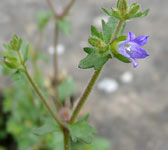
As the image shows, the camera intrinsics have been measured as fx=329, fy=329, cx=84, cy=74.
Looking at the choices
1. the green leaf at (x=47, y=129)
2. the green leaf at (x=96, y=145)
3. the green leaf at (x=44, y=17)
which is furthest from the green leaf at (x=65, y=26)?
the green leaf at (x=47, y=129)

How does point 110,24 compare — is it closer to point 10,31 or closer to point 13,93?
point 13,93

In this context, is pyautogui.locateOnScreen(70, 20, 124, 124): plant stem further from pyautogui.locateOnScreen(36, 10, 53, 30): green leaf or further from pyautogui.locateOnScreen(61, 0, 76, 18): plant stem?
Answer: pyautogui.locateOnScreen(36, 10, 53, 30): green leaf

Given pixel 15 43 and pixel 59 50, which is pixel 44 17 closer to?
pixel 59 50

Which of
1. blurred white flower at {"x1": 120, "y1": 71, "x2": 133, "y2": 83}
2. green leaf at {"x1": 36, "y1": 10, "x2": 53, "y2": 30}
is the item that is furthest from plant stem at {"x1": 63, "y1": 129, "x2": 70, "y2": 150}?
blurred white flower at {"x1": 120, "y1": 71, "x2": 133, "y2": 83}

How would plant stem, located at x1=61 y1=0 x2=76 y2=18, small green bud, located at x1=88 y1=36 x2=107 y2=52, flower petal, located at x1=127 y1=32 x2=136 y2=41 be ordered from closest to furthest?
flower petal, located at x1=127 y1=32 x2=136 y2=41, small green bud, located at x1=88 y1=36 x2=107 y2=52, plant stem, located at x1=61 y1=0 x2=76 y2=18

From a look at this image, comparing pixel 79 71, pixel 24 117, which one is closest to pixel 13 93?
pixel 24 117

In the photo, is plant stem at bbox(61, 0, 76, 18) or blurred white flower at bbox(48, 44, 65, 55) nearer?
plant stem at bbox(61, 0, 76, 18)
